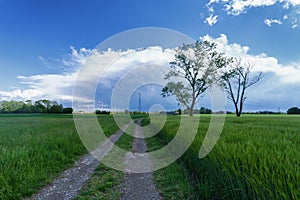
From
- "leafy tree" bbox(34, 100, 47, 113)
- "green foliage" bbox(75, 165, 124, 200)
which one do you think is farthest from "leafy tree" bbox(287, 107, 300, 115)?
"leafy tree" bbox(34, 100, 47, 113)

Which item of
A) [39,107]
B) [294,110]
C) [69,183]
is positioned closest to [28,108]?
[39,107]

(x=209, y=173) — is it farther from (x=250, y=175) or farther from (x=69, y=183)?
(x=69, y=183)

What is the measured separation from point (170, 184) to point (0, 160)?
4.98m

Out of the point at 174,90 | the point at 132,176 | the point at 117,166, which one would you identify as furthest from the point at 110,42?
the point at 174,90

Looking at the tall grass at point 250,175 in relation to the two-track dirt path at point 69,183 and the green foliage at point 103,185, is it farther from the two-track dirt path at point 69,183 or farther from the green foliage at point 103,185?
the two-track dirt path at point 69,183

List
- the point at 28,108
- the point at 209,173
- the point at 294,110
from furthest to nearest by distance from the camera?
the point at 28,108, the point at 294,110, the point at 209,173

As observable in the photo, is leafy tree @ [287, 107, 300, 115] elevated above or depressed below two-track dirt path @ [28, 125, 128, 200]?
Result: above

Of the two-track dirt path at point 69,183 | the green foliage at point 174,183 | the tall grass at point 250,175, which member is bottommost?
the two-track dirt path at point 69,183

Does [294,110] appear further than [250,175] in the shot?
Yes

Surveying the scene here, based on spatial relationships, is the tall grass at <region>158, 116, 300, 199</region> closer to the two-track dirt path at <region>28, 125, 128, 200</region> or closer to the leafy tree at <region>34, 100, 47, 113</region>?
the two-track dirt path at <region>28, 125, 128, 200</region>

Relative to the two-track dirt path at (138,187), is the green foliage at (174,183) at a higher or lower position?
higher

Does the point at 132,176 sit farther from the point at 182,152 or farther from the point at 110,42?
the point at 110,42

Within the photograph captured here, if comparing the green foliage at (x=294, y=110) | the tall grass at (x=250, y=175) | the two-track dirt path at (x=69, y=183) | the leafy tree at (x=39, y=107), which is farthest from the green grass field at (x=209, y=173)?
the leafy tree at (x=39, y=107)

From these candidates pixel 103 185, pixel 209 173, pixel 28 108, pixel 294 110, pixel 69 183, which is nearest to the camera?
pixel 209 173
